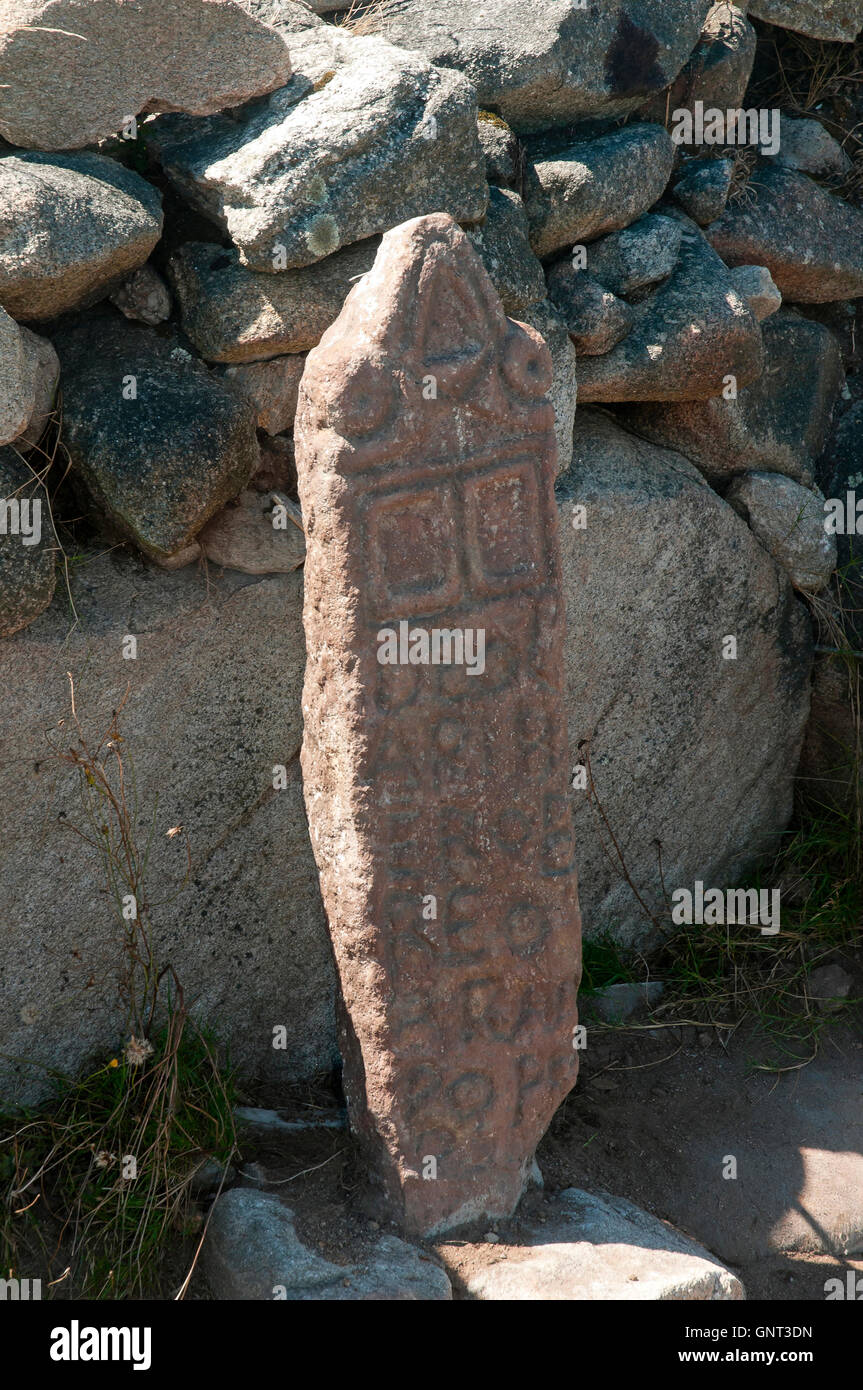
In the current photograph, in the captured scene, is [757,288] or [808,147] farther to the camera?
[808,147]

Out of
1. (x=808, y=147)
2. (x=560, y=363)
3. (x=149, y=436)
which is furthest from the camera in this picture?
(x=808, y=147)

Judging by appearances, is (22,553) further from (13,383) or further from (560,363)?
(560,363)

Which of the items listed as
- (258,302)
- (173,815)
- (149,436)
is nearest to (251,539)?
(149,436)

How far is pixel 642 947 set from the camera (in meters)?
3.86

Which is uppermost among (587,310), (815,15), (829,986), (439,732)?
(815,15)

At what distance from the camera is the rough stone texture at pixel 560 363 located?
323cm

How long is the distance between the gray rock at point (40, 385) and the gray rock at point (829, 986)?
2472 mm

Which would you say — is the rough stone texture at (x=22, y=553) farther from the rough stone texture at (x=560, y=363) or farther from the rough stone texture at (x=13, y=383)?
the rough stone texture at (x=560, y=363)

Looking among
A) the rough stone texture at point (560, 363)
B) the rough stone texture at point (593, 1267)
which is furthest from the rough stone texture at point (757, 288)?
the rough stone texture at point (593, 1267)

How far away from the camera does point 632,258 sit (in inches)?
134

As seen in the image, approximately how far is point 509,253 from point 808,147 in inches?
53.8

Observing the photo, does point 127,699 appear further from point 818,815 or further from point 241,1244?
point 818,815

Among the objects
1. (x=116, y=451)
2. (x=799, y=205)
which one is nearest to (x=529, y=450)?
(x=116, y=451)

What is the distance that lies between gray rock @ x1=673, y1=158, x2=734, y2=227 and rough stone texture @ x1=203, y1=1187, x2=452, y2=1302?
8.75ft
